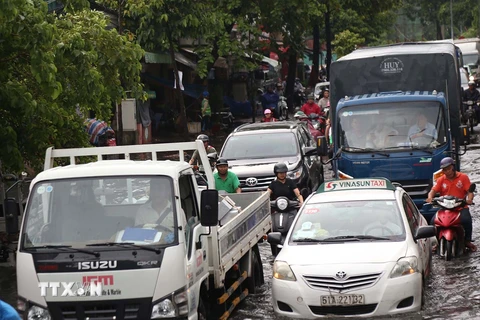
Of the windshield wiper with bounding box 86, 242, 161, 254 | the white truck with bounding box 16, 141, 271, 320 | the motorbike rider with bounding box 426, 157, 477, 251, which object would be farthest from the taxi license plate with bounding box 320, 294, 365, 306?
the motorbike rider with bounding box 426, 157, 477, 251

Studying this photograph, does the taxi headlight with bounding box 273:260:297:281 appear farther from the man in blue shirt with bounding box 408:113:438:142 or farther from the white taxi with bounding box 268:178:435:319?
the man in blue shirt with bounding box 408:113:438:142

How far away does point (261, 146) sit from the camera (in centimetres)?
1992

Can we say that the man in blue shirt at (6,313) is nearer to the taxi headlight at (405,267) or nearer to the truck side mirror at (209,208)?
the truck side mirror at (209,208)

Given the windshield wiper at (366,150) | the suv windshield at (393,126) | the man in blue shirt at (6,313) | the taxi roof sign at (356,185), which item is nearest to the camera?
the man in blue shirt at (6,313)

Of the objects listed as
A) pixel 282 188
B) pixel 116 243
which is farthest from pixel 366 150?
pixel 116 243

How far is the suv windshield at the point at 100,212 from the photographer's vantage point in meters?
8.91

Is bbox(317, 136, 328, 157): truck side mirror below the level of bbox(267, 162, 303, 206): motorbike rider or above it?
above

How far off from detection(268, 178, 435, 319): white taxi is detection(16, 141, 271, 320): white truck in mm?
989

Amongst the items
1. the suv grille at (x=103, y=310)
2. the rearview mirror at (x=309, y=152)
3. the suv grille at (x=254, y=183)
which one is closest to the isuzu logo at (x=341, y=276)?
the suv grille at (x=103, y=310)

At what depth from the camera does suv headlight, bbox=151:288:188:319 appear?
860cm

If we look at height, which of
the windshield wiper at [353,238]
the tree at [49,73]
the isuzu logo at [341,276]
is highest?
the tree at [49,73]

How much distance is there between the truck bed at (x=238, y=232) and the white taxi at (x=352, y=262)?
0.43 m

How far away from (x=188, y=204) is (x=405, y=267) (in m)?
2.45

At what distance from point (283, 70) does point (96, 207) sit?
59.1 meters
